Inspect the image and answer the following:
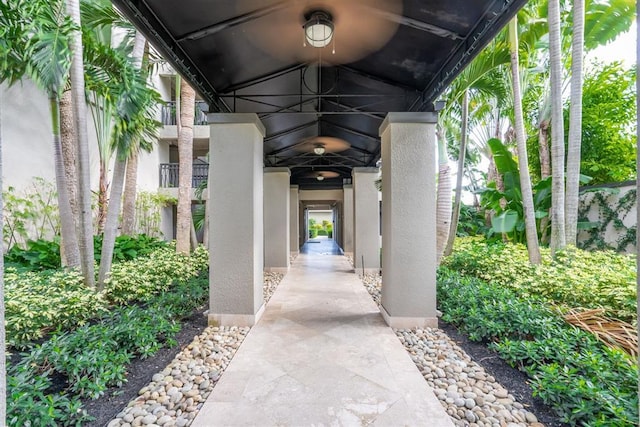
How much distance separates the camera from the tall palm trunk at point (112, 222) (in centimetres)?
500

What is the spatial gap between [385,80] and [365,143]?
2.90m

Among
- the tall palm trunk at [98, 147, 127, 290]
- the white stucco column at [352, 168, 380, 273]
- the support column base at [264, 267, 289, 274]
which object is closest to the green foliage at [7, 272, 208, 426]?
the tall palm trunk at [98, 147, 127, 290]

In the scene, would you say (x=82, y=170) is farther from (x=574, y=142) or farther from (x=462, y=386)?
(x=574, y=142)

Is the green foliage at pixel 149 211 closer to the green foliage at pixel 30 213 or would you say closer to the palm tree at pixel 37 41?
the green foliage at pixel 30 213

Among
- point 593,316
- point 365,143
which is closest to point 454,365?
point 593,316

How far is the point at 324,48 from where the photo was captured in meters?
4.45

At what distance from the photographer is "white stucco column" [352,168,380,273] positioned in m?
8.92

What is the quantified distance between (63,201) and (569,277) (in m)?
7.81

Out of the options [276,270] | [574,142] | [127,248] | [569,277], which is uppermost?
[574,142]

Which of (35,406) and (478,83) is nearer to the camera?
(35,406)

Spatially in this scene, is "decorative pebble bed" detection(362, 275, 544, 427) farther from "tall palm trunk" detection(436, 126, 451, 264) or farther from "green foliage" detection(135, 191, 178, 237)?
"green foliage" detection(135, 191, 178, 237)

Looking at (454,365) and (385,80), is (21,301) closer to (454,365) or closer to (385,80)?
(454,365)

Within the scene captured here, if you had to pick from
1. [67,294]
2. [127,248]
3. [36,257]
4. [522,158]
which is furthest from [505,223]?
[36,257]

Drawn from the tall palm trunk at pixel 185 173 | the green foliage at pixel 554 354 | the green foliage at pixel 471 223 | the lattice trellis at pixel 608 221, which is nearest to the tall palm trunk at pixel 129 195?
the tall palm trunk at pixel 185 173
